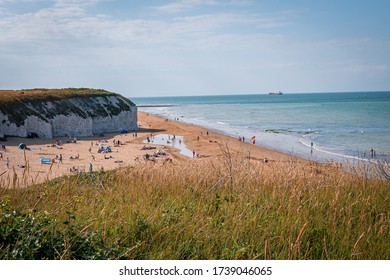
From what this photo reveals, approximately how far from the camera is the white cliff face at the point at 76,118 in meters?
44.8

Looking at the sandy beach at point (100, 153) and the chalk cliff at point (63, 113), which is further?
the chalk cliff at point (63, 113)

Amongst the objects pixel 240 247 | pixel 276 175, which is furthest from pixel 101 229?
pixel 276 175

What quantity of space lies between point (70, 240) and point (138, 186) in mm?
2649

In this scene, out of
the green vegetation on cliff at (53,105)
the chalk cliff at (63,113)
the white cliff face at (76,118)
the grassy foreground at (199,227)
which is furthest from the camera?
the green vegetation on cliff at (53,105)

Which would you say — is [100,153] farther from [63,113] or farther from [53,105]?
[53,105]

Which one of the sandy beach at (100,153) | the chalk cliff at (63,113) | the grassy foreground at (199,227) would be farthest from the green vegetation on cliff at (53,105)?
the grassy foreground at (199,227)

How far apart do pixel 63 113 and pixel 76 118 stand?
177cm

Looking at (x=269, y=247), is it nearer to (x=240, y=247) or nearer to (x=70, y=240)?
(x=240, y=247)

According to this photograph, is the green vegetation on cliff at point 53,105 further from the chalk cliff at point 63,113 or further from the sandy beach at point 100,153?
the sandy beach at point 100,153

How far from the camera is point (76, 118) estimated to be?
169 ft

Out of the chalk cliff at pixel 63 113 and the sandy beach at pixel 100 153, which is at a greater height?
the chalk cliff at pixel 63 113

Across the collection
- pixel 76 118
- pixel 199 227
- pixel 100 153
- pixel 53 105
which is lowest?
pixel 100 153

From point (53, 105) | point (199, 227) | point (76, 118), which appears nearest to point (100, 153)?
point (76, 118)

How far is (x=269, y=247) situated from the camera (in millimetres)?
3908
